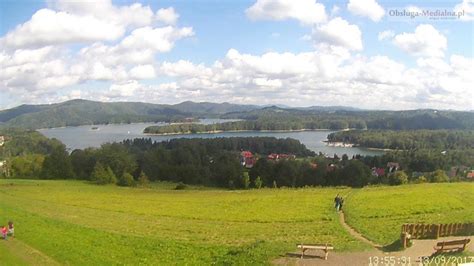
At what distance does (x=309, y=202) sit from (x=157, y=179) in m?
62.4

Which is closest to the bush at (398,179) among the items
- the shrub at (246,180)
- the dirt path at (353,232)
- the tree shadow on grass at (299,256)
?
the shrub at (246,180)

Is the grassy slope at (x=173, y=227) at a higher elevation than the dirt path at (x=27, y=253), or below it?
below

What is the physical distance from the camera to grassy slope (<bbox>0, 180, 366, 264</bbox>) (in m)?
22.2

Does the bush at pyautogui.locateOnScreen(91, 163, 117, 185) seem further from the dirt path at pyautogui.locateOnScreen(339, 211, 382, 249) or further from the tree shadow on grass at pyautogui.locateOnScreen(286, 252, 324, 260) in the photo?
the tree shadow on grass at pyautogui.locateOnScreen(286, 252, 324, 260)

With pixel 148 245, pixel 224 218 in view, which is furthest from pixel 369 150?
pixel 148 245

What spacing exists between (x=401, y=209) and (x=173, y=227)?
17.6 meters

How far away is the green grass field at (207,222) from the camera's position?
22.4m

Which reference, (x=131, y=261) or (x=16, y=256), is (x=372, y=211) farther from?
(x=16, y=256)

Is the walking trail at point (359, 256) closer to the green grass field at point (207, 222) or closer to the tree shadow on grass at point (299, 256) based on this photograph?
the tree shadow on grass at point (299, 256)

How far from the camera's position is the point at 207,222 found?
109 ft

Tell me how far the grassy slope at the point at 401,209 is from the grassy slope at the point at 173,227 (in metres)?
1.83

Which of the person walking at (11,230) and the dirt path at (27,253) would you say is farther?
the person walking at (11,230)

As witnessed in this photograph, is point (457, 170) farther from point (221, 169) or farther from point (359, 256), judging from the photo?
point (359, 256)

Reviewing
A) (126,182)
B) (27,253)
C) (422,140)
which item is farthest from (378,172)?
(27,253)
